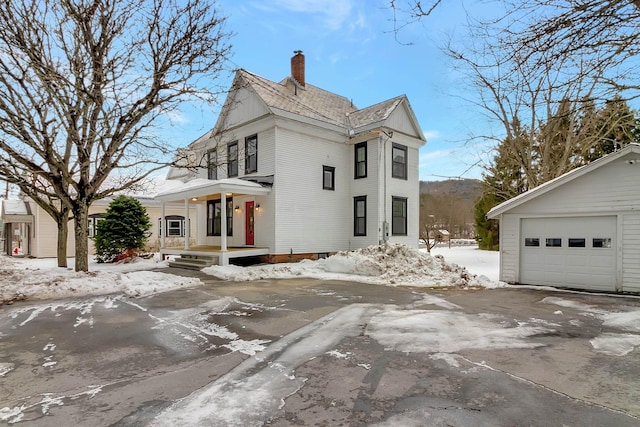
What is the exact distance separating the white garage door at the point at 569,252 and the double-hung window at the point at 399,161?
25.0ft

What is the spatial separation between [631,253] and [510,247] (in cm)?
288

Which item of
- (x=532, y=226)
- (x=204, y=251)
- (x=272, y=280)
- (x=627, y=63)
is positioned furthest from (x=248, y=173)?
(x=627, y=63)

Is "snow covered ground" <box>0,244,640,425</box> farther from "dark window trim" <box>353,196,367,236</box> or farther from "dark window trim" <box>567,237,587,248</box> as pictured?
"dark window trim" <box>353,196,367,236</box>

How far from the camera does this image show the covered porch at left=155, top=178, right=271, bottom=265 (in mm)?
13781

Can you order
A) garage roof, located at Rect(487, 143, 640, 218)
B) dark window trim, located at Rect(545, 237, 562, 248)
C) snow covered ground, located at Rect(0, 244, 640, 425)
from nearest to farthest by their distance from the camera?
1. snow covered ground, located at Rect(0, 244, 640, 425)
2. garage roof, located at Rect(487, 143, 640, 218)
3. dark window trim, located at Rect(545, 237, 562, 248)

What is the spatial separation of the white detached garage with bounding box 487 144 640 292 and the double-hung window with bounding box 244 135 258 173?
33.7 feet

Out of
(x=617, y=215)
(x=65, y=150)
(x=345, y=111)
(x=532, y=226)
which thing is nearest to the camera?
(x=617, y=215)

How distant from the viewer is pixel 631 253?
29.7ft

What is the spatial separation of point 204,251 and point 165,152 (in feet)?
14.6

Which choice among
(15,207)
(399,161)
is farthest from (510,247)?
(15,207)

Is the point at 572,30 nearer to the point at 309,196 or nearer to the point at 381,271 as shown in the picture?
the point at 381,271

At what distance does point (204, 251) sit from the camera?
14.3 metres

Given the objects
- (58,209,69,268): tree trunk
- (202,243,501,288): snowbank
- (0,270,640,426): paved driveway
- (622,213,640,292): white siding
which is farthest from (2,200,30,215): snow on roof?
(622,213,640,292): white siding

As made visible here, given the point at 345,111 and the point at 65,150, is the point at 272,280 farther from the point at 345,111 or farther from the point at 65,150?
the point at 345,111
